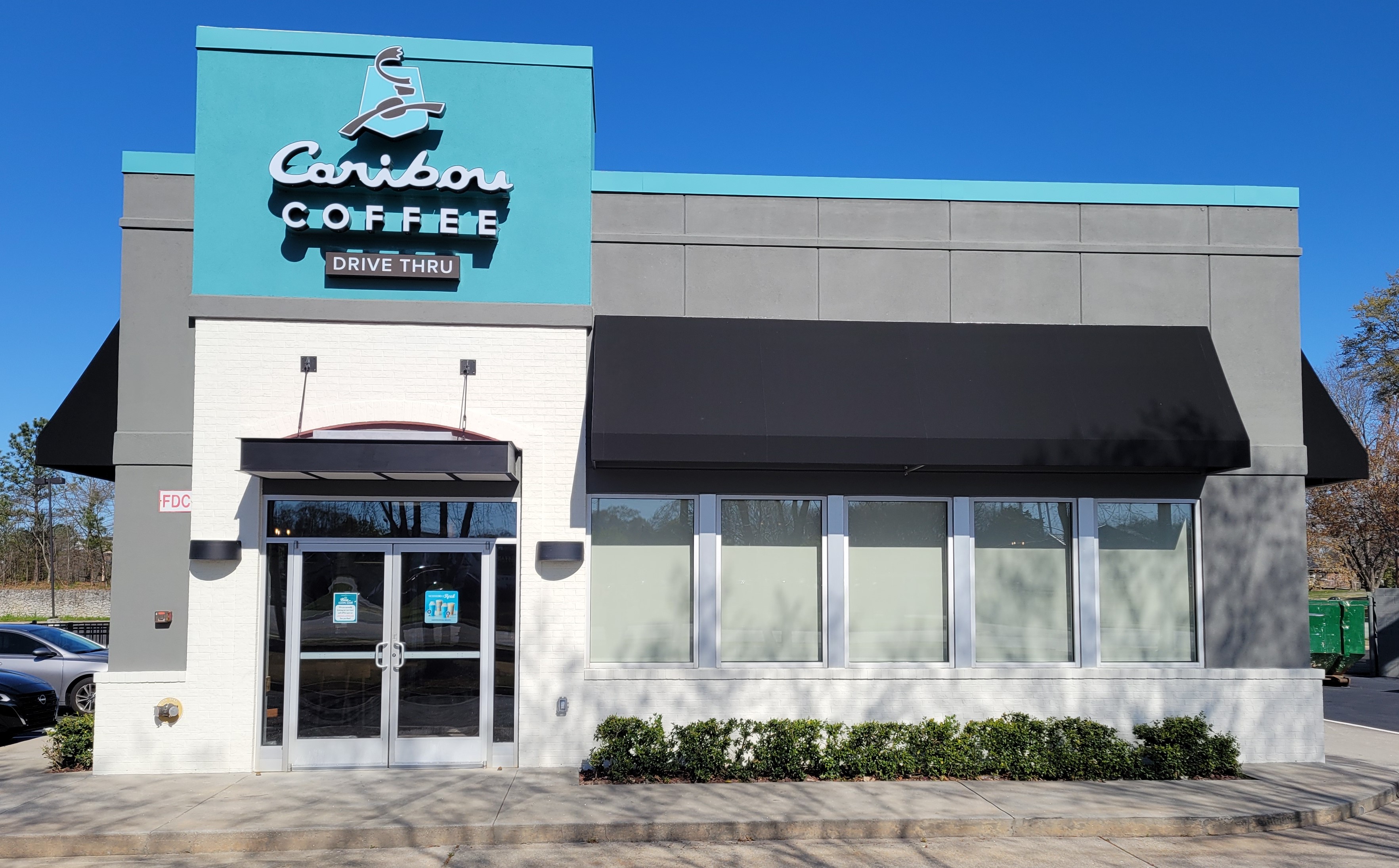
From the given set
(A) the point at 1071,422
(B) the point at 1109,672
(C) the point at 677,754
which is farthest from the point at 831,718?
(A) the point at 1071,422

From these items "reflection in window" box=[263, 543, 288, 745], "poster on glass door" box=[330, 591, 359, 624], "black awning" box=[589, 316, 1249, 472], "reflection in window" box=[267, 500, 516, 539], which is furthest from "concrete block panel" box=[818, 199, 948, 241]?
"reflection in window" box=[263, 543, 288, 745]

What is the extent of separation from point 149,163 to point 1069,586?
11.7m

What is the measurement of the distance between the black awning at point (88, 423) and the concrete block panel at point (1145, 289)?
1135 cm

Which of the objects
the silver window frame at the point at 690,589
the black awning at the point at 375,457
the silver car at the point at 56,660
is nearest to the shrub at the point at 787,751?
the silver window frame at the point at 690,589

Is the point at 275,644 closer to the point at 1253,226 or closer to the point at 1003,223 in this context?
the point at 1003,223

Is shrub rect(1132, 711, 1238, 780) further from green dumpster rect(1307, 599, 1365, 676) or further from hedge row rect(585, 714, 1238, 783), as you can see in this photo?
A: green dumpster rect(1307, 599, 1365, 676)

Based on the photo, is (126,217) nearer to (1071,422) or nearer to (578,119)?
(578,119)

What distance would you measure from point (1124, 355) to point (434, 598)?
8.42 meters

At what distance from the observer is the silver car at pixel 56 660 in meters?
15.6

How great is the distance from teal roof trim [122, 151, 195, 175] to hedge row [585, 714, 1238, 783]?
26.1 ft

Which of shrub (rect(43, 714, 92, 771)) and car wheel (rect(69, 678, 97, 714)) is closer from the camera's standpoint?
shrub (rect(43, 714, 92, 771))

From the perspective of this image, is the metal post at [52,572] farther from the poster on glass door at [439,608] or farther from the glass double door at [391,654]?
the poster on glass door at [439,608]

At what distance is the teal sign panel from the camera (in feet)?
A: 36.0

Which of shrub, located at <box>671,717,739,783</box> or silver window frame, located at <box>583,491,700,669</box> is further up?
silver window frame, located at <box>583,491,700,669</box>
